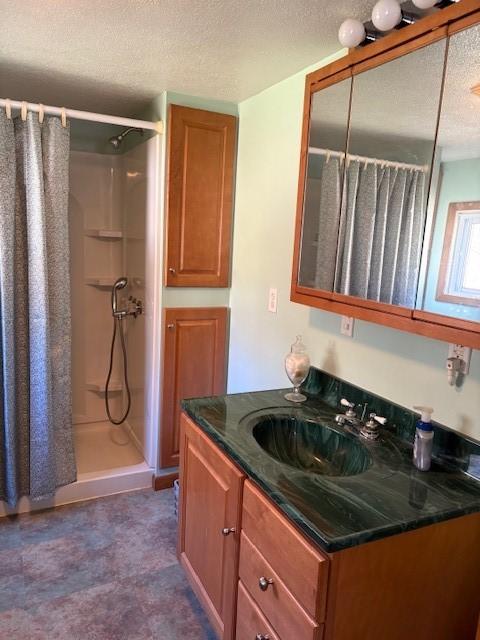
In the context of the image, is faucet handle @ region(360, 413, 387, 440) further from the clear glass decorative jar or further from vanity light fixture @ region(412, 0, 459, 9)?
vanity light fixture @ region(412, 0, 459, 9)

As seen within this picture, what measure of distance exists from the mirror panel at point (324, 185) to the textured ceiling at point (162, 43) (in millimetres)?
241

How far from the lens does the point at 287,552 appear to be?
3.76ft

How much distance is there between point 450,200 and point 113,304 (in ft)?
8.06

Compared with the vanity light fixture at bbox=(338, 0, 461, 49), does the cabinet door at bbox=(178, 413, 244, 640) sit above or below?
below

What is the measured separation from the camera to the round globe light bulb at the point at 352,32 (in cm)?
144

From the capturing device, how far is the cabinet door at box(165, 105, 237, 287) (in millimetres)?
2461

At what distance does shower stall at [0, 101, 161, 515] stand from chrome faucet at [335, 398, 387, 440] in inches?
50.4

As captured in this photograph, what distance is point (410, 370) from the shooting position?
1535 millimetres

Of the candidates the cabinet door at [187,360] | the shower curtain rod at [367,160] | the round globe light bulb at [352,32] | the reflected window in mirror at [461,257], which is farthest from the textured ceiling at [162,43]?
the cabinet door at [187,360]

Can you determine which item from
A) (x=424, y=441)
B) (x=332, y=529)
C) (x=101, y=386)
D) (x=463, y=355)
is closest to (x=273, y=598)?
(x=332, y=529)

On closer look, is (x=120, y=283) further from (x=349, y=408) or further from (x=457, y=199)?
(x=457, y=199)

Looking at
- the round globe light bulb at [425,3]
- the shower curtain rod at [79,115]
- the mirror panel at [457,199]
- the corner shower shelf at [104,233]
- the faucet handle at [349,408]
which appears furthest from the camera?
the corner shower shelf at [104,233]

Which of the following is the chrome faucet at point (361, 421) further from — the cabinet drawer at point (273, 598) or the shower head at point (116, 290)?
the shower head at point (116, 290)

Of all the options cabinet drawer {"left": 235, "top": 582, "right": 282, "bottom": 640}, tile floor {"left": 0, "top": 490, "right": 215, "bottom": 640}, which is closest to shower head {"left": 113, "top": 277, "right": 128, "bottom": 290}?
tile floor {"left": 0, "top": 490, "right": 215, "bottom": 640}
